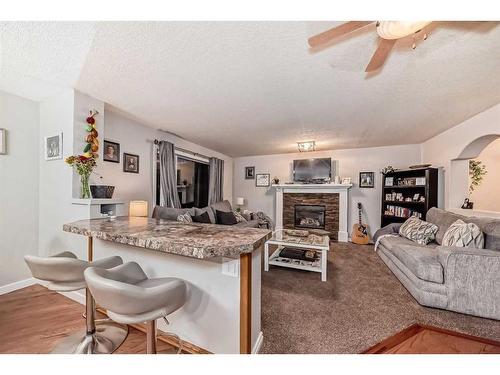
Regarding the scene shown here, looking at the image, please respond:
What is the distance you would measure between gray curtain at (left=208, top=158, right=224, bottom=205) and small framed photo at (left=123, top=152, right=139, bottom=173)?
2.03 metres

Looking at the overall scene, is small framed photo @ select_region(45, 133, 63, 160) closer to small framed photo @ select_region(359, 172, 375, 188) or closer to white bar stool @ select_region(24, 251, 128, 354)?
white bar stool @ select_region(24, 251, 128, 354)

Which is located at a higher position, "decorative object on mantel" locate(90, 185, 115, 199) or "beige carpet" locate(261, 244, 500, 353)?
"decorative object on mantel" locate(90, 185, 115, 199)

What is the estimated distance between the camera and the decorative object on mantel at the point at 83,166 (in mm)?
2017

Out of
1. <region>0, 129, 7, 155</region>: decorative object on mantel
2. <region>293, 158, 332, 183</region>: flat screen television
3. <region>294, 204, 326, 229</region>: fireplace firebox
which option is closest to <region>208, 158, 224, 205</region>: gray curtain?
<region>293, 158, 332, 183</region>: flat screen television

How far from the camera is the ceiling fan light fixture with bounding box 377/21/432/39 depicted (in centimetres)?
112

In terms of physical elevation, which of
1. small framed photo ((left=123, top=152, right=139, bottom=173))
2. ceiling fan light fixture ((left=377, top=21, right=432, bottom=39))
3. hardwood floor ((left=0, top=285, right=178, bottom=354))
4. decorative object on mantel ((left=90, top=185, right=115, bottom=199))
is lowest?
hardwood floor ((left=0, top=285, right=178, bottom=354))

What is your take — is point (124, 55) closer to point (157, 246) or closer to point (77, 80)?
point (77, 80)

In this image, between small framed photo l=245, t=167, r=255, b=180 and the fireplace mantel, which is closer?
the fireplace mantel

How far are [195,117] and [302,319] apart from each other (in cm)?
282

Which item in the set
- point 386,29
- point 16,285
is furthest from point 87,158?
point 386,29

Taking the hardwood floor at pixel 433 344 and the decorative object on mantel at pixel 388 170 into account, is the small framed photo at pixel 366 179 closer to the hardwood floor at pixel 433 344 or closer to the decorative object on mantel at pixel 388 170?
the decorative object on mantel at pixel 388 170

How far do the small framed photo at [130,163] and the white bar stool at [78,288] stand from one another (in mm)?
1727

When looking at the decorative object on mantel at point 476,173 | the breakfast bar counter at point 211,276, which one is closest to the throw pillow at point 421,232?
the decorative object on mantel at point 476,173
